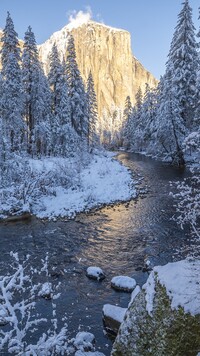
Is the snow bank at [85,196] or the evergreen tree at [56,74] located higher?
the evergreen tree at [56,74]

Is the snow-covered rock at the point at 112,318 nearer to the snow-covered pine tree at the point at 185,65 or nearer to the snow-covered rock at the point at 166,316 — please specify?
the snow-covered rock at the point at 166,316

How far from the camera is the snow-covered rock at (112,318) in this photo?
21.6ft

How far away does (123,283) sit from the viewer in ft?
28.1

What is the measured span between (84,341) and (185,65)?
3381 centimetres

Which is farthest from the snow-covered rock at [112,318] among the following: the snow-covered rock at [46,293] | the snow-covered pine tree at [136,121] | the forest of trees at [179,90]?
the snow-covered pine tree at [136,121]

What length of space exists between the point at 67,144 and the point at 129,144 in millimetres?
47905

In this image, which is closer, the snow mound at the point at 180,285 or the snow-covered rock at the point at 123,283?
the snow mound at the point at 180,285

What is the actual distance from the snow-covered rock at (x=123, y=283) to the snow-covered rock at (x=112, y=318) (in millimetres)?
1532

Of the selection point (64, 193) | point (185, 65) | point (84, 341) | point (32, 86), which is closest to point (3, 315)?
point (84, 341)

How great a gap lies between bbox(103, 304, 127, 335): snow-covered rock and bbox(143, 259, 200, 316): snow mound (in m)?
2.16

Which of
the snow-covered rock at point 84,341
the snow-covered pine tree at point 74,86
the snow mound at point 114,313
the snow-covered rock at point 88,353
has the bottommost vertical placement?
the snow-covered rock at point 84,341

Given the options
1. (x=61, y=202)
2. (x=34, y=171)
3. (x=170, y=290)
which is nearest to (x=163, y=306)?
(x=170, y=290)

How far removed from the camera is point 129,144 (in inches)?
3223

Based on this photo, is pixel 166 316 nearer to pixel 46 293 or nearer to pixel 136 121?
pixel 46 293
